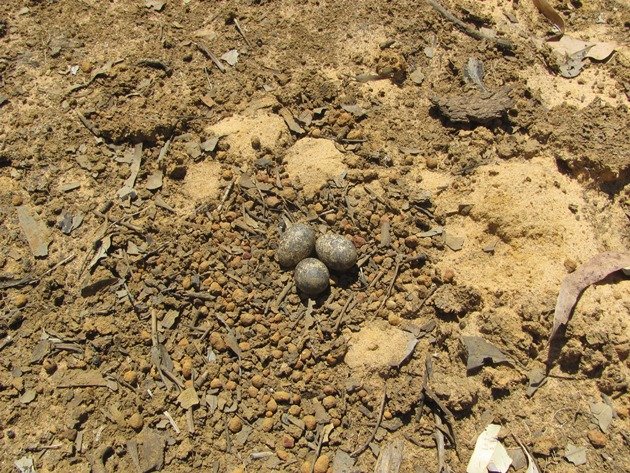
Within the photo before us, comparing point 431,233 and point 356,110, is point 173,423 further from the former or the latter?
point 356,110

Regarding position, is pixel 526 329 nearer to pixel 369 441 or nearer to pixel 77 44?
pixel 369 441

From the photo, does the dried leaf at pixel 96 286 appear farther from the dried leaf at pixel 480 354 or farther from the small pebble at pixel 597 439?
the small pebble at pixel 597 439

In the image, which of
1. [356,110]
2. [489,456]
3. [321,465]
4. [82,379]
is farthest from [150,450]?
[356,110]

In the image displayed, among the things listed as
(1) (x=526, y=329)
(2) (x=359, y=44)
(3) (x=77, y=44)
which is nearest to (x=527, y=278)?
(1) (x=526, y=329)

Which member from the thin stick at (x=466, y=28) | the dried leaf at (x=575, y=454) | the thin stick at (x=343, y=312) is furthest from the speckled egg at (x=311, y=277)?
the thin stick at (x=466, y=28)

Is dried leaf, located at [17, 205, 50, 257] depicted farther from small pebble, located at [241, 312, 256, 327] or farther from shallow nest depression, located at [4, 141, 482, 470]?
small pebble, located at [241, 312, 256, 327]

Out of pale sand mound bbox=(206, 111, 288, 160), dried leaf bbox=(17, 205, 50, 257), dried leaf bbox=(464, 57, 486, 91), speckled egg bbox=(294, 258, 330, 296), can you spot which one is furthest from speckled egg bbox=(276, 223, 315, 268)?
dried leaf bbox=(464, 57, 486, 91)
